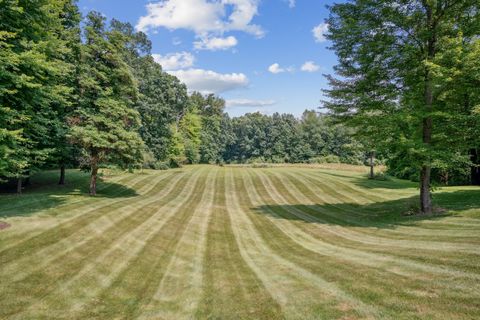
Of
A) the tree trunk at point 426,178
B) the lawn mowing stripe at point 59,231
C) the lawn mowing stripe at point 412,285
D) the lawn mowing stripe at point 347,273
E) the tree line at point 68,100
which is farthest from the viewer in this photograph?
the tree trunk at point 426,178

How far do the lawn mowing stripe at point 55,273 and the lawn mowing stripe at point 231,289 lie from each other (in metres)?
4.02

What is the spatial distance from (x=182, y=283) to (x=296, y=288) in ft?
11.2

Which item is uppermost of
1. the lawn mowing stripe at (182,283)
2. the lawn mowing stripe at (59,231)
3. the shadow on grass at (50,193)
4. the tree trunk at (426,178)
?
the tree trunk at (426,178)

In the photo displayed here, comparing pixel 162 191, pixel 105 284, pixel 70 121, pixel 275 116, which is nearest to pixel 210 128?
pixel 275 116

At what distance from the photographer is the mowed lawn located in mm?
7340

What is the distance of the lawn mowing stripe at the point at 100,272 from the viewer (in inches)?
317

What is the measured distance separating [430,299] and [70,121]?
24.8 metres

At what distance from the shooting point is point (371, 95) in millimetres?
19875

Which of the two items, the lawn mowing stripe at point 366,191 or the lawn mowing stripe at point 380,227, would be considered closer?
the lawn mowing stripe at point 380,227

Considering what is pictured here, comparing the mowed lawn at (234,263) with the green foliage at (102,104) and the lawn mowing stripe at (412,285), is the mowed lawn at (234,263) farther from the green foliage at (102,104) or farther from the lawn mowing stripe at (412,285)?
the green foliage at (102,104)

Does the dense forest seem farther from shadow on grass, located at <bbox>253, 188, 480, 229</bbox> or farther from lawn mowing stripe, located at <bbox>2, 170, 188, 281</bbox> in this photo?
lawn mowing stripe, located at <bbox>2, 170, 188, 281</bbox>

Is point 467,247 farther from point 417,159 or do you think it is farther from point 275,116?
point 275,116

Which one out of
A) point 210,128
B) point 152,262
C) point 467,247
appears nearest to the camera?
point 467,247

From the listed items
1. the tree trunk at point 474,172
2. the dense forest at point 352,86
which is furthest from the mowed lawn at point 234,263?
the tree trunk at point 474,172
